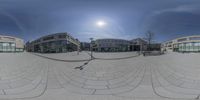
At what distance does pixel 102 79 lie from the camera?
7.26 feet

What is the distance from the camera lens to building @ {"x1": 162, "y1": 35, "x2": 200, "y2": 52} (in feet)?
5.44

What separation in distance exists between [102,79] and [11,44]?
1236 millimetres

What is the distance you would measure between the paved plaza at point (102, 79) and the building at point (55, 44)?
0.25m

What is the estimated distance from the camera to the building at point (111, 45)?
1.70m

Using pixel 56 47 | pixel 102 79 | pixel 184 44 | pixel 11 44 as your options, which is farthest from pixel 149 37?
pixel 11 44

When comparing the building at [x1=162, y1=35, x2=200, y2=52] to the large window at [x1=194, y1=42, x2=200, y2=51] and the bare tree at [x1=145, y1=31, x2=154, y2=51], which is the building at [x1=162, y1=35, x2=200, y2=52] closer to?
the large window at [x1=194, y1=42, x2=200, y2=51]

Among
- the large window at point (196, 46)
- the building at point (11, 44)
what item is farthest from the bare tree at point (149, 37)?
the building at point (11, 44)

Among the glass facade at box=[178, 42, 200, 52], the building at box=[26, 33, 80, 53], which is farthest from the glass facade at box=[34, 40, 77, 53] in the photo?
the glass facade at box=[178, 42, 200, 52]

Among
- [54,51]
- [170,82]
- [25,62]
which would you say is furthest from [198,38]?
[25,62]

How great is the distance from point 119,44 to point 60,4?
2.89ft

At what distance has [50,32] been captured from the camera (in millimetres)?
1760

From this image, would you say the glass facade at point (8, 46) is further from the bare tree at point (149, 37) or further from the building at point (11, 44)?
the bare tree at point (149, 37)

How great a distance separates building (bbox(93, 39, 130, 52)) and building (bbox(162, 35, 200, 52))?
438 millimetres

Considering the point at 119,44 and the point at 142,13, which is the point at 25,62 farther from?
the point at 142,13
